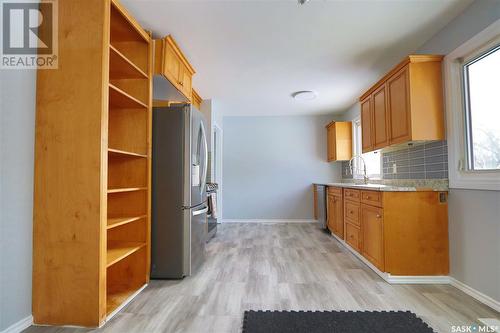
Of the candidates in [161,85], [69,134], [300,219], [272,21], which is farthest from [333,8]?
[300,219]

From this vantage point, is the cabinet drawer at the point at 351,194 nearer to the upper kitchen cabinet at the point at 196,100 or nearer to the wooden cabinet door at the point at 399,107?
the wooden cabinet door at the point at 399,107

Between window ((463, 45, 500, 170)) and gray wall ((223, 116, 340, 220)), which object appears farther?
gray wall ((223, 116, 340, 220))

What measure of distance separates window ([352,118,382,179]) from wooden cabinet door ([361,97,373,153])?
562 millimetres

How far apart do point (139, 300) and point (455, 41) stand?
3524 mm

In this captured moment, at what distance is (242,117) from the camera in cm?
603

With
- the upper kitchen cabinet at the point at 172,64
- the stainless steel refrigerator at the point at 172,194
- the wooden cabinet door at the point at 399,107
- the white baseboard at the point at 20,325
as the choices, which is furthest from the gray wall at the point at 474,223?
the white baseboard at the point at 20,325

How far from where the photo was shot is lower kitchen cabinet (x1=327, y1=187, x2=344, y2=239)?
389cm

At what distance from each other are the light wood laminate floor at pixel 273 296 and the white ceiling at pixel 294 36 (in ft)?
7.94

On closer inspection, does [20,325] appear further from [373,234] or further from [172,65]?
[373,234]

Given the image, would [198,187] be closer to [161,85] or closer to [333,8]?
[161,85]

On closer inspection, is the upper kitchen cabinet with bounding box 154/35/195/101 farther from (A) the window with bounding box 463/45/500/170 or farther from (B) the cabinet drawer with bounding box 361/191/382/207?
(A) the window with bounding box 463/45/500/170

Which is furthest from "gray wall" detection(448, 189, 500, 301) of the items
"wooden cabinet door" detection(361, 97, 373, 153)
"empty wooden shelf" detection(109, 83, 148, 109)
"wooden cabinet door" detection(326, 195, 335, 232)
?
"empty wooden shelf" detection(109, 83, 148, 109)

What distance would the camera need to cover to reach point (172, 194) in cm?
246

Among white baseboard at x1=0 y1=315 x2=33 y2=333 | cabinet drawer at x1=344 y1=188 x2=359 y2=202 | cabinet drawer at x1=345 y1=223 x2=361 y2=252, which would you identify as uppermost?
cabinet drawer at x1=344 y1=188 x2=359 y2=202
